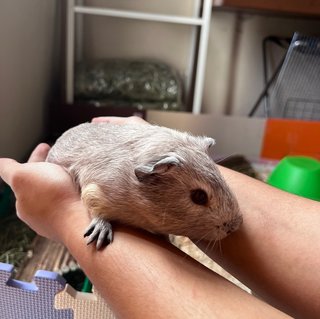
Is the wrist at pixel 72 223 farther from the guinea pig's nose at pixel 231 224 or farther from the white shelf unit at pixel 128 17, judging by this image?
the white shelf unit at pixel 128 17

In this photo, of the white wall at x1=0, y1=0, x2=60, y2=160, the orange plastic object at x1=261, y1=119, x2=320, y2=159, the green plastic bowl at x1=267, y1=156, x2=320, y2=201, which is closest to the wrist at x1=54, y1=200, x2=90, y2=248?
the white wall at x1=0, y1=0, x2=60, y2=160

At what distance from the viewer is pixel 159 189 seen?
2.41 ft

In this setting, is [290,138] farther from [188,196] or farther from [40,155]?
[188,196]

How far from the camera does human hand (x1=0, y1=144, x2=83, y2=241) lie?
0.88 metres

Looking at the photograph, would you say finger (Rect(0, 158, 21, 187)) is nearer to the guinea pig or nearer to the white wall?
the guinea pig

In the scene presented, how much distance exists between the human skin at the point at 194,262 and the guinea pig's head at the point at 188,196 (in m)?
0.06

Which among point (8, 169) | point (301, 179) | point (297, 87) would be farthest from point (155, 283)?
point (297, 87)

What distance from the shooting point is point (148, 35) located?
8.46 feet

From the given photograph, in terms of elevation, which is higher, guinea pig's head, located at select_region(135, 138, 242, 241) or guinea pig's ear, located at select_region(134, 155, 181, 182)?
guinea pig's ear, located at select_region(134, 155, 181, 182)

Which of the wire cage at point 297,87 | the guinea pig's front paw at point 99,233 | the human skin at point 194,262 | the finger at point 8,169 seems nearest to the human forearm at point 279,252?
the human skin at point 194,262

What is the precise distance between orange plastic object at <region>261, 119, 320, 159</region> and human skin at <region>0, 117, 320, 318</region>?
4.46 feet

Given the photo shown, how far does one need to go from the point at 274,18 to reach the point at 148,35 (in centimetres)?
77

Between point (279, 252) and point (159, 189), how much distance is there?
0.32 meters

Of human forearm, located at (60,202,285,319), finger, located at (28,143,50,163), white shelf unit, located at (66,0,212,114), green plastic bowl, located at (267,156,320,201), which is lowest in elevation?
green plastic bowl, located at (267,156,320,201)
